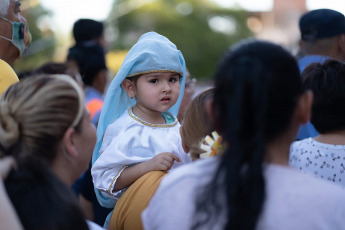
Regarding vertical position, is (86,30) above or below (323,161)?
below

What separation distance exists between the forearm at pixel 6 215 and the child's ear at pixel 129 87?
170cm

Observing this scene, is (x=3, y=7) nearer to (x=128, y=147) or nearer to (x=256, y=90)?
(x=128, y=147)

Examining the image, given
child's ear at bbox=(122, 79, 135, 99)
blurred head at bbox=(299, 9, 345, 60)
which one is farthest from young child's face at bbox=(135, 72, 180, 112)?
blurred head at bbox=(299, 9, 345, 60)

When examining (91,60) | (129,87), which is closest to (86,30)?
(91,60)

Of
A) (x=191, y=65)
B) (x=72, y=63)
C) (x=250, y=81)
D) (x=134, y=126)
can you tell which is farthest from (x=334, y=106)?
(x=191, y=65)

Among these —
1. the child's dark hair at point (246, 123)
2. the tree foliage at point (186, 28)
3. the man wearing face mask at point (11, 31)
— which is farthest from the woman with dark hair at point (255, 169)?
the tree foliage at point (186, 28)

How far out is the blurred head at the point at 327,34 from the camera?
4840mm

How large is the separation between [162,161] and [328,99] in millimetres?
1033

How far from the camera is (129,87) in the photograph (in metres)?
3.50

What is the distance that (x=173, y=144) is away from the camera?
324 centimetres

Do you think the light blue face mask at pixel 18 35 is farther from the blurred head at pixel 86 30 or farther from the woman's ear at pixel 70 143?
the blurred head at pixel 86 30

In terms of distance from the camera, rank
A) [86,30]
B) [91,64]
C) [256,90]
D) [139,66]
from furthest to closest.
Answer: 1. [86,30]
2. [91,64]
3. [139,66]
4. [256,90]

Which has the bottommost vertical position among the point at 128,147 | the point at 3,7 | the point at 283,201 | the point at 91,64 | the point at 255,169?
the point at 91,64

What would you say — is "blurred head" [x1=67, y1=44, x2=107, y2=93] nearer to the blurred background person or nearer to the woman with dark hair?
the blurred background person
